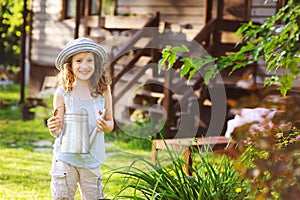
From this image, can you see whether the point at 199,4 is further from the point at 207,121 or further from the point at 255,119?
the point at 255,119

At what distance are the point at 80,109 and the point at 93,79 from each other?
0.26 m

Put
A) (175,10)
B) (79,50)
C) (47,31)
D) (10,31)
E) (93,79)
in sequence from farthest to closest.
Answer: (10,31) < (47,31) < (175,10) < (93,79) < (79,50)

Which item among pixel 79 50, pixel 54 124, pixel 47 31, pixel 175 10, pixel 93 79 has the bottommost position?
pixel 47 31

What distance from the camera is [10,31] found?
75.2ft

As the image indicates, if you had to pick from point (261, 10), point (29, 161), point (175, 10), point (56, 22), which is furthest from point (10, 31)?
point (29, 161)

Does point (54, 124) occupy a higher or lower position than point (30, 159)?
higher

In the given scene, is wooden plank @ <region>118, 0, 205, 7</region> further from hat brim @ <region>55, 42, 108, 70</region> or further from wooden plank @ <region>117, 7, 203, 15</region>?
hat brim @ <region>55, 42, 108, 70</region>

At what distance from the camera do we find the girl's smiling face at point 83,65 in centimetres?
450

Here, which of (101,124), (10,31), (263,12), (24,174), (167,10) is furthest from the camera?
(10,31)

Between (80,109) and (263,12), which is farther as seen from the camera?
(263,12)

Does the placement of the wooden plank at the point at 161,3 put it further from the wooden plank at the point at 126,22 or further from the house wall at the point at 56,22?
the wooden plank at the point at 126,22

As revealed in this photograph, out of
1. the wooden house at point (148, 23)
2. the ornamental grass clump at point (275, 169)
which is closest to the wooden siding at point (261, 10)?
the wooden house at point (148, 23)

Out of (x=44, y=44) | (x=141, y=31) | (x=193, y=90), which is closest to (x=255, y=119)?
(x=193, y=90)

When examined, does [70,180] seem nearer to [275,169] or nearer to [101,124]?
[101,124]
